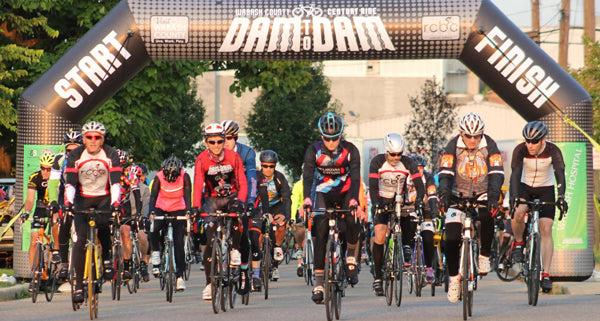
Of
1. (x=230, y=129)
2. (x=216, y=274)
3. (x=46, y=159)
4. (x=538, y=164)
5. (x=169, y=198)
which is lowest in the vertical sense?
(x=216, y=274)

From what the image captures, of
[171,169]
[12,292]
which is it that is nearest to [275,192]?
[171,169]

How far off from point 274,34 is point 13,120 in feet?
31.1

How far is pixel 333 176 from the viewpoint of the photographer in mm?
12008

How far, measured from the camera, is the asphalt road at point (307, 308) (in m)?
11.3

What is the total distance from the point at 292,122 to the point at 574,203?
137ft

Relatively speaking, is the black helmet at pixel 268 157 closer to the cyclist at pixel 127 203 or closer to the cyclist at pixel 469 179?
the cyclist at pixel 127 203

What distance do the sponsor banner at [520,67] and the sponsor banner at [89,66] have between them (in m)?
4.99

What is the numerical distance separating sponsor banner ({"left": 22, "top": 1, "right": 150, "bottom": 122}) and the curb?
9.08ft

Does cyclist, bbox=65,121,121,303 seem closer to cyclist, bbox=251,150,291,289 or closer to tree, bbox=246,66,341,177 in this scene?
cyclist, bbox=251,150,291,289

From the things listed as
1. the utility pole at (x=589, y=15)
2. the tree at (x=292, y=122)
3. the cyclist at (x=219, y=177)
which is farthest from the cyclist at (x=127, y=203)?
the tree at (x=292, y=122)

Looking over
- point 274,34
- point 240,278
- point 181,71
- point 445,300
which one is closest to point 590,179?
point 445,300

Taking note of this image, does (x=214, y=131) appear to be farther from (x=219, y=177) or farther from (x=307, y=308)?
(x=307, y=308)

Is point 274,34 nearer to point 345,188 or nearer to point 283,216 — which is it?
point 283,216

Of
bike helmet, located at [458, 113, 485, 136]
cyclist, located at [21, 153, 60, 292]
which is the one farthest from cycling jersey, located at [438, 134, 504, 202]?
cyclist, located at [21, 153, 60, 292]
